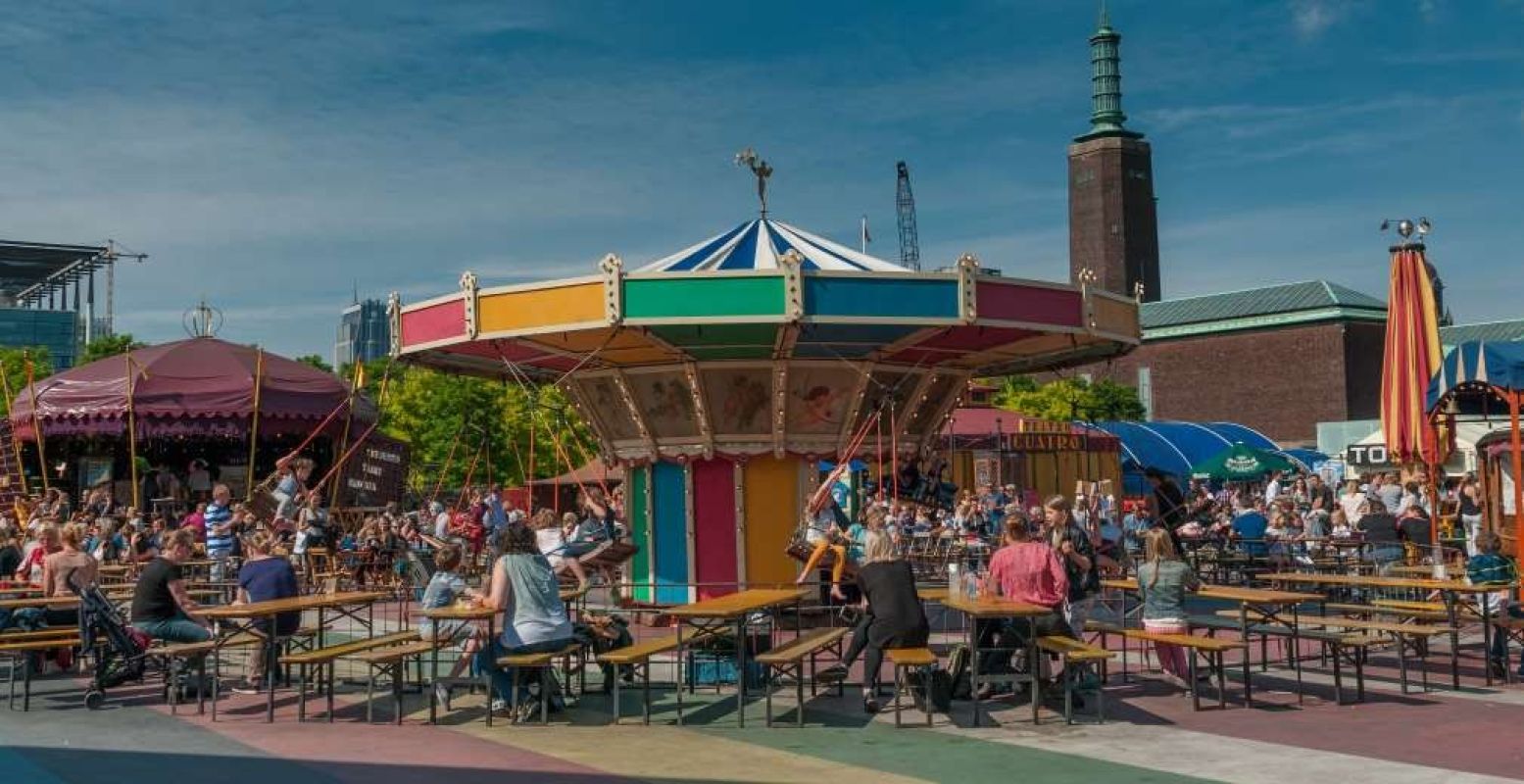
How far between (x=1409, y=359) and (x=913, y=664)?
39.4ft

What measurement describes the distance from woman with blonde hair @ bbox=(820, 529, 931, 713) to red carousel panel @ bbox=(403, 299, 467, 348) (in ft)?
18.3

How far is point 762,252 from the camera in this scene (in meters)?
16.6

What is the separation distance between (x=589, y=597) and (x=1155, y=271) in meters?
87.1

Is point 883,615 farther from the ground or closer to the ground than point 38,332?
closer to the ground

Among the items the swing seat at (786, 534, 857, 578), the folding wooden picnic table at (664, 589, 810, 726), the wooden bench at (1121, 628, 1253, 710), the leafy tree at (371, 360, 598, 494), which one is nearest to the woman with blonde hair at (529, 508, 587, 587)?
the swing seat at (786, 534, 857, 578)

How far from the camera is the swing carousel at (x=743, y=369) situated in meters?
14.7

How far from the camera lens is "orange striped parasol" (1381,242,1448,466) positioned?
19.8 meters

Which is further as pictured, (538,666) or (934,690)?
(934,690)

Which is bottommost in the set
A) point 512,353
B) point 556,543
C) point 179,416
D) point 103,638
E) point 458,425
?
point 103,638

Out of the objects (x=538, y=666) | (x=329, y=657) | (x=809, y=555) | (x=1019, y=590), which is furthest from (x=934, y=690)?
(x=329, y=657)

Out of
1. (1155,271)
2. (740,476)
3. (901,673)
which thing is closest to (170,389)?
(740,476)

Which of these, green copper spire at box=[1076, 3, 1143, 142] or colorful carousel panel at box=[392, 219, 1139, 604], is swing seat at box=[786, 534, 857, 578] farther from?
green copper spire at box=[1076, 3, 1143, 142]

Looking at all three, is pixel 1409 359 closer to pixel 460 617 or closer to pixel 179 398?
pixel 460 617

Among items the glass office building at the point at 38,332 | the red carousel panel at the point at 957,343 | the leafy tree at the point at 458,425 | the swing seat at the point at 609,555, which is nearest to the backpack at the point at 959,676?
the red carousel panel at the point at 957,343
